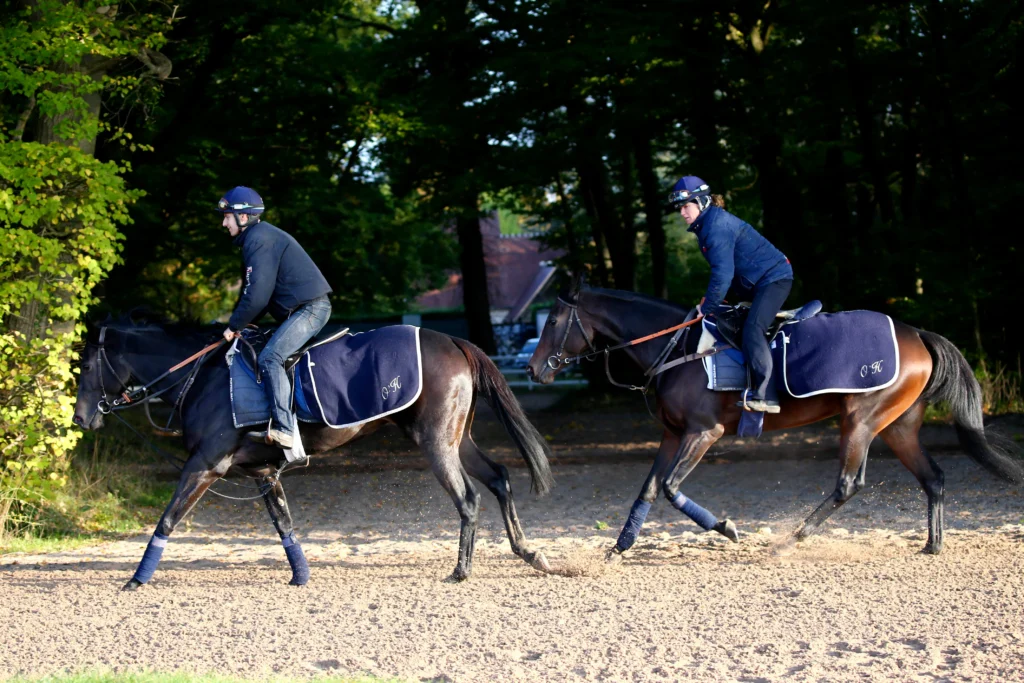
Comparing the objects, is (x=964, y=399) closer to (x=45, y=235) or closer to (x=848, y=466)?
(x=848, y=466)

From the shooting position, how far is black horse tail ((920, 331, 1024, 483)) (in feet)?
26.9

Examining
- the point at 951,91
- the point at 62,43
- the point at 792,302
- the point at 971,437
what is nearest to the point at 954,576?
the point at 971,437

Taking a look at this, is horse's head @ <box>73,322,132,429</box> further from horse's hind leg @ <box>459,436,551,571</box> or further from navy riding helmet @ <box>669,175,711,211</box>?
navy riding helmet @ <box>669,175,711,211</box>

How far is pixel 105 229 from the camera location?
10305 millimetres

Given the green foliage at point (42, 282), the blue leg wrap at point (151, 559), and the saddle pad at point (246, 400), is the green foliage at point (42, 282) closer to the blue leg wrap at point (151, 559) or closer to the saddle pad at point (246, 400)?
the blue leg wrap at point (151, 559)

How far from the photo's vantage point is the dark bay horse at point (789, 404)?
317 inches

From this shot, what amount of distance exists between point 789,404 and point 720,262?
1.26 m

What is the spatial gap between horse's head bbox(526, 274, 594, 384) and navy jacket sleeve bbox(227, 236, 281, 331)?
214cm

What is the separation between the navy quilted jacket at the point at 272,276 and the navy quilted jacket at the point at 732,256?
113 inches

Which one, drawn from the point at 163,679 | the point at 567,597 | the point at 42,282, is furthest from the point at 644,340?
the point at 42,282

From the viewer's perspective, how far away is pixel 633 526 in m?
8.00

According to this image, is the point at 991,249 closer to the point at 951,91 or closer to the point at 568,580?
the point at 951,91

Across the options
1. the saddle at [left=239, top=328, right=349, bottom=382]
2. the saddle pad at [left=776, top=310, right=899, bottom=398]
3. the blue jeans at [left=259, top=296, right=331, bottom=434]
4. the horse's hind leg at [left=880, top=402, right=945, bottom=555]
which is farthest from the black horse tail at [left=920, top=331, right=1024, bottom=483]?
the blue jeans at [left=259, top=296, right=331, bottom=434]

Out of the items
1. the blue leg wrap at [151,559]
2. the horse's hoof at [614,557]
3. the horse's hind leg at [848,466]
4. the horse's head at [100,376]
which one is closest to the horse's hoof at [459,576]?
the horse's hoof at [614,557]
